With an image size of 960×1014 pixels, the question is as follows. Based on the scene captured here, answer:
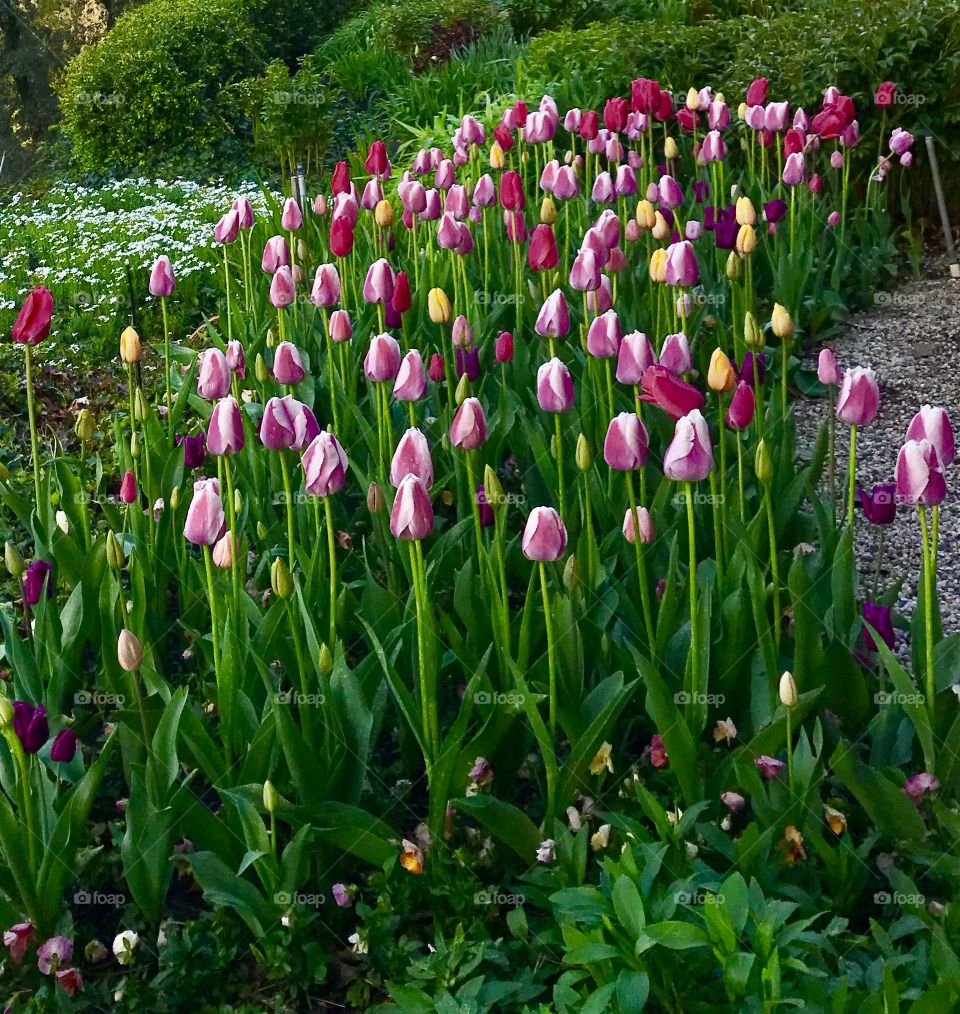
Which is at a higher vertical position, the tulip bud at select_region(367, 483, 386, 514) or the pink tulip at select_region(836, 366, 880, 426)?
the pink tulip at select_region(836, 366, 880, 426)

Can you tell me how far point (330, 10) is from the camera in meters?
15.4

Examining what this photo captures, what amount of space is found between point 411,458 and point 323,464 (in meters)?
0.20

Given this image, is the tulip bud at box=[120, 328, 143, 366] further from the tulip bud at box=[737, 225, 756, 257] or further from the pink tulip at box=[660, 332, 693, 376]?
the tulip bud at box=[737, 225, 756, 257]

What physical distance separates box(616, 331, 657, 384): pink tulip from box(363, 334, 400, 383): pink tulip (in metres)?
0.53

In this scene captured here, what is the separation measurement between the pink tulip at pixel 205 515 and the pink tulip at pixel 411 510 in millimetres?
392

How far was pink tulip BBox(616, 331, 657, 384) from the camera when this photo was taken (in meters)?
2.65

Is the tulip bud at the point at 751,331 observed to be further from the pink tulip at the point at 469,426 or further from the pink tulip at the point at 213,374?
the pink tulip at the point at 213,374

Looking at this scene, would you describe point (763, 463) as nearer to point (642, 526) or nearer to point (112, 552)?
point (642, 526)

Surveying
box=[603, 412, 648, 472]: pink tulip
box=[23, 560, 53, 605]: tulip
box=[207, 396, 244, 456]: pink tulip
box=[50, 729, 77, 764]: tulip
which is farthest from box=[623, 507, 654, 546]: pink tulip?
box=[23, 560, 53, 605]: tulip

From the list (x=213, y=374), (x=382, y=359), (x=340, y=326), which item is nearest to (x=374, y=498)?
(x=382, y=359)

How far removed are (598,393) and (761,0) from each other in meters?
8.01

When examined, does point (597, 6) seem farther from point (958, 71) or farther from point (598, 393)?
point (598, 393)

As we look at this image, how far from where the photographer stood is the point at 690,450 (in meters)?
2.16

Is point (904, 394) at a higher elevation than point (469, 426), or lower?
lower
